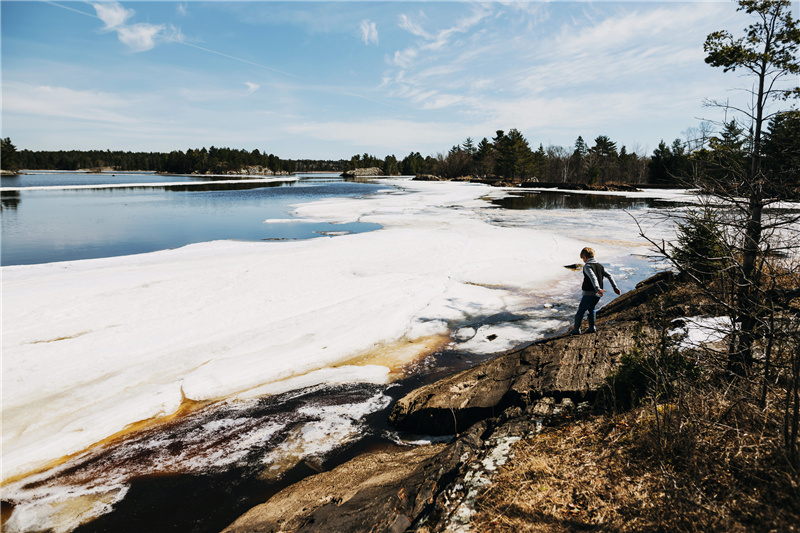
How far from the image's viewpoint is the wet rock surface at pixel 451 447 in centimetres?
377

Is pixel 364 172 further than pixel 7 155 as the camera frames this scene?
Yes

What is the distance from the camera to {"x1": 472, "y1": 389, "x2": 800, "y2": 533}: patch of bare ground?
2.94 m

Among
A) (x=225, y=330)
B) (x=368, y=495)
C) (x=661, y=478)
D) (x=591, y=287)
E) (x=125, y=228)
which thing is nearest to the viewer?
(x=661, y=478)

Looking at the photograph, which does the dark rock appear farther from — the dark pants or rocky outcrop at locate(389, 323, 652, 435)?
the dark pants

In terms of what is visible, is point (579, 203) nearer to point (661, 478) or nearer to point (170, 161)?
point (661, 478)

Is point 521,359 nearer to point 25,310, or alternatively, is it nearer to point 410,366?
point 410,366

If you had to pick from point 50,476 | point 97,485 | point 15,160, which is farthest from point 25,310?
point 15,160

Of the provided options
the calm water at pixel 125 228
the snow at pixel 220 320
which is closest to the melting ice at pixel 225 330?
the snow at pixel 220 320

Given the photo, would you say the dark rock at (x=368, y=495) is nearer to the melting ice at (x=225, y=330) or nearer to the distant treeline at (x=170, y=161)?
the melting ice at (x=225, y=330)

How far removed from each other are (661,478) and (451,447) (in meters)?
2.13

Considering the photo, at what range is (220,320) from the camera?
9.90m

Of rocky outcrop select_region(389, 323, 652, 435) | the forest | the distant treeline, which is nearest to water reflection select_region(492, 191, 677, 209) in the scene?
the forest

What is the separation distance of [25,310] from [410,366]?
32.3 ft

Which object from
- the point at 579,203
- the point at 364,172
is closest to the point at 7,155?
the point at 364,172
